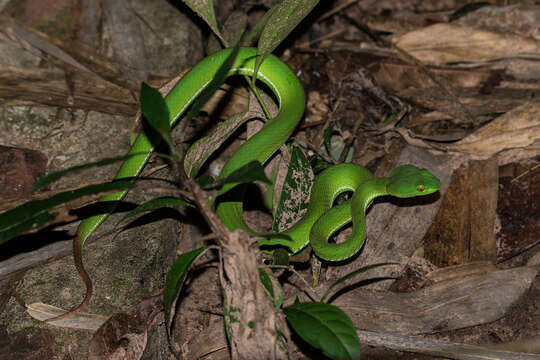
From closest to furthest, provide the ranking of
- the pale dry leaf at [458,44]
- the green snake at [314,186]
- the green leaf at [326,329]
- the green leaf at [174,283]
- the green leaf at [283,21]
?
the green leaf at [326,329] < the green leaf at [174,283] < the green leaf at [283,21] < the green snake at [314,186] < the pale dry leaf at [458,44]

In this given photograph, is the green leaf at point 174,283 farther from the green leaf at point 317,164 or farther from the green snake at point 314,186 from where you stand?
the green leaf at point 317,164

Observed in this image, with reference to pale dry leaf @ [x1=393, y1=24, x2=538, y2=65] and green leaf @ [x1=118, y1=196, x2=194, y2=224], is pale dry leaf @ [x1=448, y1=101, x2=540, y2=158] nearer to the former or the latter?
pale dry leaf @ [x1=393, y1=24, x2=538, y2=65]

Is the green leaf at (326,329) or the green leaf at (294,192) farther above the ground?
the green leaf at (326,329)

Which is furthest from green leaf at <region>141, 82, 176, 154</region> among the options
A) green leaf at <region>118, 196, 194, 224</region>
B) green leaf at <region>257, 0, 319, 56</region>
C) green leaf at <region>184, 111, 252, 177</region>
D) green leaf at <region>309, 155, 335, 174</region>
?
green leaf at <region>309, 155, 335, 174</region>

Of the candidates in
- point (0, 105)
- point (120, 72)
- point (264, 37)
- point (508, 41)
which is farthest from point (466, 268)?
point (0, 105)

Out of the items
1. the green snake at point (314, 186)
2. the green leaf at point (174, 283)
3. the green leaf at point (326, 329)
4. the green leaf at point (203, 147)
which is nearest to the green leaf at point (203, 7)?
the green snake at point (314, 186)

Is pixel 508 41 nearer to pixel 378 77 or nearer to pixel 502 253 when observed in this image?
pixel 378 77
